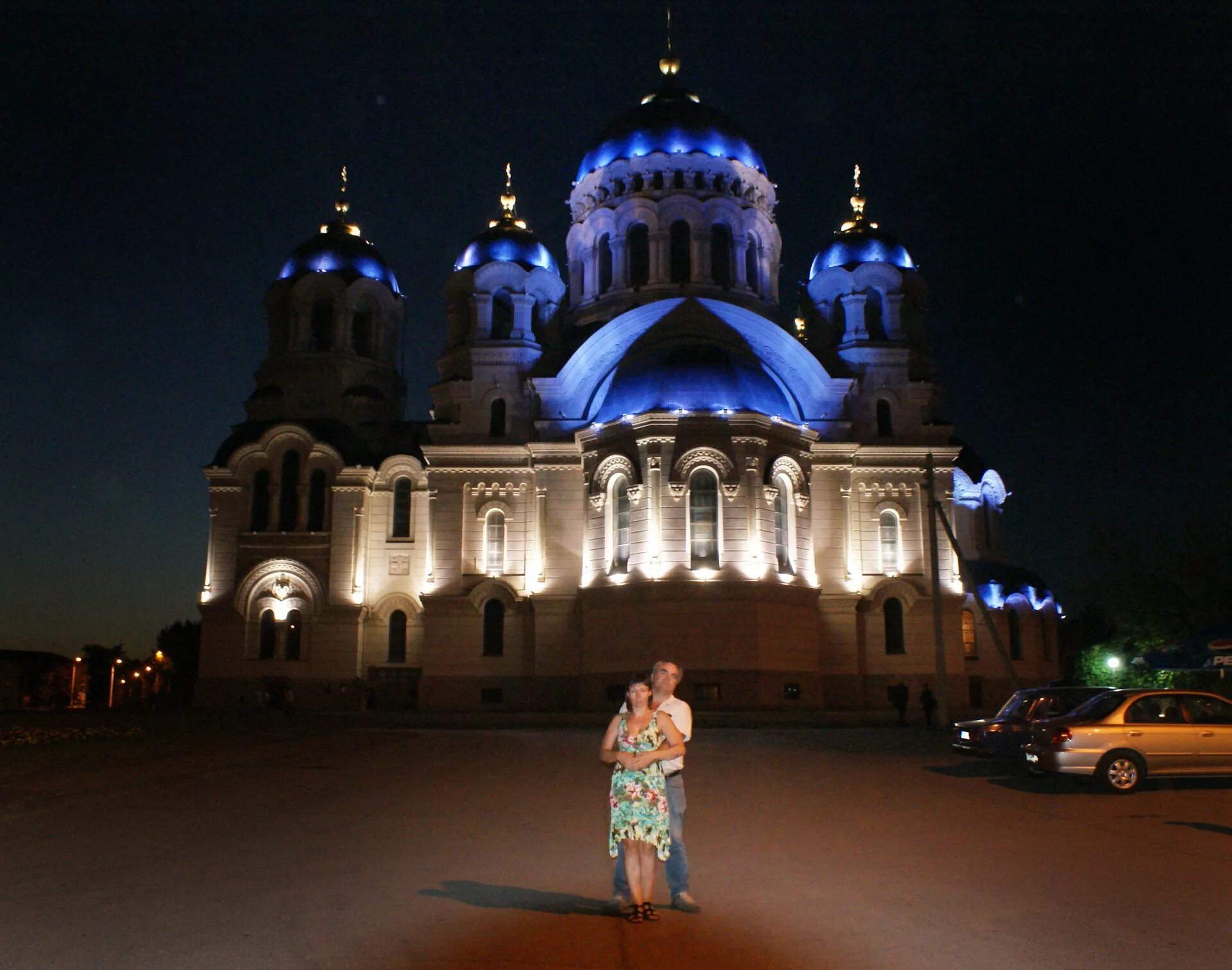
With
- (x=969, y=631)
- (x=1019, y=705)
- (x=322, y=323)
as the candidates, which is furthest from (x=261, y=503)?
(x=1019, y=705)

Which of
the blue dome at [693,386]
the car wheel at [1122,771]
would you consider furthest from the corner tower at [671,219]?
the car wheel at [1122,771]

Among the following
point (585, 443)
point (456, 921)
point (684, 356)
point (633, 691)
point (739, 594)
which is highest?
point (684, 356)

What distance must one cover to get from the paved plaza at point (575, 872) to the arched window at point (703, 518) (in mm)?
17346

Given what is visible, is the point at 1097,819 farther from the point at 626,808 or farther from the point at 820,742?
the point at 820,742

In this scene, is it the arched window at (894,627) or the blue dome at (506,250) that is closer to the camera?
the arched window at (894,627)

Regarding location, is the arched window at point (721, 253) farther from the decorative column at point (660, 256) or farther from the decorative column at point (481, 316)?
the decorative column at point (481, 316)

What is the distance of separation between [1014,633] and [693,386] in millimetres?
16822

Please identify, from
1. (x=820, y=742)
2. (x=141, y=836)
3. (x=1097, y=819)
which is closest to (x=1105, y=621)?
(x=820, y=742)

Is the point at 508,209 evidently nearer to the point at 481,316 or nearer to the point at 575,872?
the point at 481,316

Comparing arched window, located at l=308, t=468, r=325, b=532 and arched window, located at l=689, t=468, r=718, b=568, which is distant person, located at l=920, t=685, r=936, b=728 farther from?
arched window, located at l=308, t=468, r=325, b=532

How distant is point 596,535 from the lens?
35.1 metres

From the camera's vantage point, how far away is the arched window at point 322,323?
148 ft

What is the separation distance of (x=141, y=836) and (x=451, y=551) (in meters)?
27.2

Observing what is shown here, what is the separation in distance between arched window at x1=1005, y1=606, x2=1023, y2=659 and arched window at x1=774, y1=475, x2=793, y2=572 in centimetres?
1185
